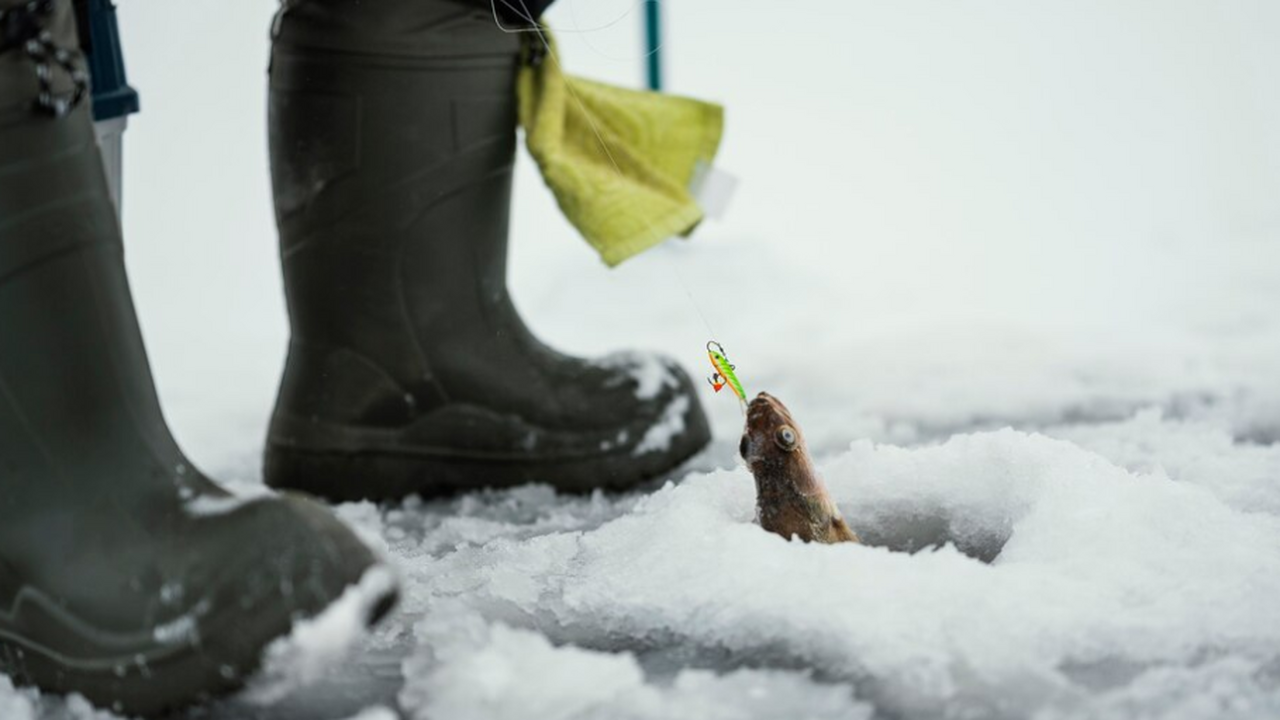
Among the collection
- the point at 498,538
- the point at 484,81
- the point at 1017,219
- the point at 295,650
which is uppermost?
the point at 484,81

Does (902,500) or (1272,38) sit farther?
(1272,38)

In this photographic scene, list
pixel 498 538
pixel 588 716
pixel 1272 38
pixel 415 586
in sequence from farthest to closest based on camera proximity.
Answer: pixel 1272 38
pixel 498 538
pixel 415 586
pixel 588 716

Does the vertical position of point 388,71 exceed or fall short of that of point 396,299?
it exceeds it

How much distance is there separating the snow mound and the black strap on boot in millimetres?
473

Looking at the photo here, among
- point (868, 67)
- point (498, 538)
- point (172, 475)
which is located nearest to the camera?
point (172, 475)

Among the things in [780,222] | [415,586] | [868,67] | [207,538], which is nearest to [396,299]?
[415,586]

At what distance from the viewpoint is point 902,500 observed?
4.10 ft

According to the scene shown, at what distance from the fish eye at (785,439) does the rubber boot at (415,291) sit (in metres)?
0.44

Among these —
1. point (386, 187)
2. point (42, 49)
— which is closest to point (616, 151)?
point (386, 187)

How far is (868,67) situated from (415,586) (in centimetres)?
316

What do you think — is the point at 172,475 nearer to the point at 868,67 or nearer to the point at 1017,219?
the point at 1017,219

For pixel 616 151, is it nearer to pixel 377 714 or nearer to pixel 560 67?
pixel 560 67

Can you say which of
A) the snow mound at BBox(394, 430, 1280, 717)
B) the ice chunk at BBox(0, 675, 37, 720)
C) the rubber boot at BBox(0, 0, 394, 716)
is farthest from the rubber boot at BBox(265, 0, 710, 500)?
the ice chunk at BBox(0, 675, 37, 720)

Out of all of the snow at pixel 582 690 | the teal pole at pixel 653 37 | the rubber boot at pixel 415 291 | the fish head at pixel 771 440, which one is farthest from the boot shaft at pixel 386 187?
the teal pole at pixel 653 37
